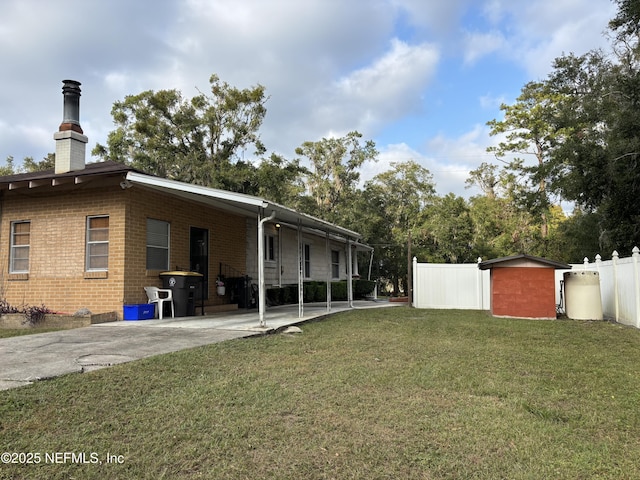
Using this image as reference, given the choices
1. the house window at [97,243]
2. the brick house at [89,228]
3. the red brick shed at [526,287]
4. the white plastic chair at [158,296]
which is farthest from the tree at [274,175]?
the red brick shed at [526,287]

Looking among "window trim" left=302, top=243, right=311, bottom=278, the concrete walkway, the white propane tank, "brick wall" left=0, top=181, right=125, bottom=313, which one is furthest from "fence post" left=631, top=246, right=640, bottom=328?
"window trim" left=302, top=243, right=311, bottom=278

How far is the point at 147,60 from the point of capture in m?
14.3

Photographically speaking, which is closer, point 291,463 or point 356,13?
point 291,463

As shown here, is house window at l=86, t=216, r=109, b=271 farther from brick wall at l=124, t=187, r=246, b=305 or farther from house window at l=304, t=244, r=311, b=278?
house window at l=304, t=244, r=311, b=278

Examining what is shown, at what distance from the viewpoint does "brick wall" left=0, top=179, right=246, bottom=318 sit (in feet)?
32.6

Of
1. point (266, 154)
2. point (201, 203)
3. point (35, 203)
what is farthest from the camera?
point (266, 154)

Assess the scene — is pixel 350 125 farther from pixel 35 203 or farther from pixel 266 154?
pixel 35 203

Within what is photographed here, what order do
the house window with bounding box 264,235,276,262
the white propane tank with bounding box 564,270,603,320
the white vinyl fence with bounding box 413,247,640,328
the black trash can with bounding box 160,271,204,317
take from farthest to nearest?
the house window with bounding box 264,235,276,262
the white vinyl fence with bounding box 413,247,640,328
the white propane tank with bounding box 564,270,603,320
the black trash can with bounding box 160,271,204,317

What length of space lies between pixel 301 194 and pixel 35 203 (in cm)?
2086

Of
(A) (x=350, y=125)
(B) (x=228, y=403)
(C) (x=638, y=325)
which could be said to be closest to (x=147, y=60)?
(B) (x=228, y=403)

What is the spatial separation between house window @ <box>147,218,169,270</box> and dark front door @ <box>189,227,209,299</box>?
1.05 meters

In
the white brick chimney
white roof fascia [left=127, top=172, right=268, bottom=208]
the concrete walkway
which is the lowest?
the concrete walkway

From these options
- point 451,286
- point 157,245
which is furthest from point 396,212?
point 157,245

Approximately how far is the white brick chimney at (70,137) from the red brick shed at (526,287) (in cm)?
1146
